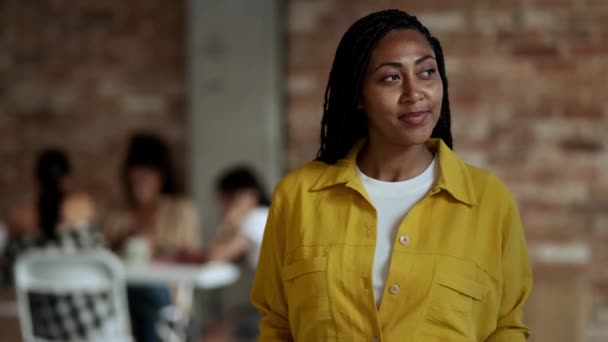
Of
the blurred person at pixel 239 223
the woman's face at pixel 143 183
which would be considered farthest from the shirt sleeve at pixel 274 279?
the woman's face at pixel 143 183

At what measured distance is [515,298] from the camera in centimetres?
121

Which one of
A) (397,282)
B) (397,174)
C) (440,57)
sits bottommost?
(397,282)

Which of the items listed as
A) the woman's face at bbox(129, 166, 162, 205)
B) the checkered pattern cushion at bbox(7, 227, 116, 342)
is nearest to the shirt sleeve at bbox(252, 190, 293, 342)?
the checkered pattern cushion at bbox(7, 227, 116, 342)

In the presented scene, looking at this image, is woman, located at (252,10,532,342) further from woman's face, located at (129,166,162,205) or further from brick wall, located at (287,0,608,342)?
woman's face, located at (129,166,162,205)

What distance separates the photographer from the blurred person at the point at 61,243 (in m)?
3.12

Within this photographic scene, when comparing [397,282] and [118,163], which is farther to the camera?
[118,163]

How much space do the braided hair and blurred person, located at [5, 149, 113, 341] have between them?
2.02 metres

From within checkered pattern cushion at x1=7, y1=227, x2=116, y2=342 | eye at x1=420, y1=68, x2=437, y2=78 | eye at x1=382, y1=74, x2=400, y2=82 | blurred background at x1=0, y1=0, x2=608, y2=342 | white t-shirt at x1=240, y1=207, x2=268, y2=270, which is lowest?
checkered pattern cushion at x1=7, y1=227, x2=116, y2=342

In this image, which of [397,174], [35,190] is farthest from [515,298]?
[35,190]

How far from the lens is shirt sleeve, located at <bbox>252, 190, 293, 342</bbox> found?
1281mm

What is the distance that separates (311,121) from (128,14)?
132 centimetres

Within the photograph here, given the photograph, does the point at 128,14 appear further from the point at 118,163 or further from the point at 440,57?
the point at 440,57

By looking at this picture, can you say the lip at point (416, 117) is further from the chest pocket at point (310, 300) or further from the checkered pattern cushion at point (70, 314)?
the checkered pattern cushion at point (70, 314)

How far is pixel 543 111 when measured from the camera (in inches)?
152
